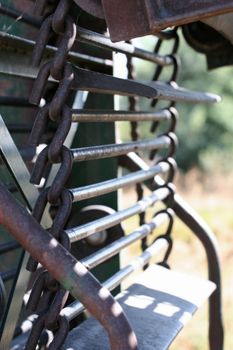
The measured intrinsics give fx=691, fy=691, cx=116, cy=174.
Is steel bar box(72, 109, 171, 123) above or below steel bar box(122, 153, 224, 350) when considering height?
above

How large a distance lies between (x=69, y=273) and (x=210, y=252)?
4.94 ft

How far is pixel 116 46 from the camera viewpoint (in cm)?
174

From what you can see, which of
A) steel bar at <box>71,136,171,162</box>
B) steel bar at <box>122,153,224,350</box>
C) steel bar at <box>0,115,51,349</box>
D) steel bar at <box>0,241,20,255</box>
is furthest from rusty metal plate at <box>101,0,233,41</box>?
steel bar at <box>122,153,224,350</box>

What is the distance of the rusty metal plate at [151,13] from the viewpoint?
1239 mm

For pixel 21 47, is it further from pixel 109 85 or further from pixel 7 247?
pixel 7 247

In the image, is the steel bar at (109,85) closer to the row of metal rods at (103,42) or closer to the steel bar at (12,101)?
the row of metal rods at (103,42)

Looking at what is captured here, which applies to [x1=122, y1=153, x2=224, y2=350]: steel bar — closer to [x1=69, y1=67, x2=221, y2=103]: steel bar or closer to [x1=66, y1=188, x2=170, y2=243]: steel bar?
[x1=66, y1=188, x2=170, y2=243]: steel bar

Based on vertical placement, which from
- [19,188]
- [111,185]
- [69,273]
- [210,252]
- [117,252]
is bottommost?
[210,252]

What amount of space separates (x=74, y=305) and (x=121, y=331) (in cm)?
43

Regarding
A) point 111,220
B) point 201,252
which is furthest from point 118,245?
point 201,252

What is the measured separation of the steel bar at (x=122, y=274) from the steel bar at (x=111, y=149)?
12.7 inches

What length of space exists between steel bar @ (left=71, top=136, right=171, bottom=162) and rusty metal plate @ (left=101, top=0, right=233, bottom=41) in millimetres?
254

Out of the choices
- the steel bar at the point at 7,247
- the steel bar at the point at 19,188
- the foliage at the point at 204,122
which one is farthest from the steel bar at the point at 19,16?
the foliage at the point at 204,122

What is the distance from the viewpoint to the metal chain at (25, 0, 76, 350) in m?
1.31
